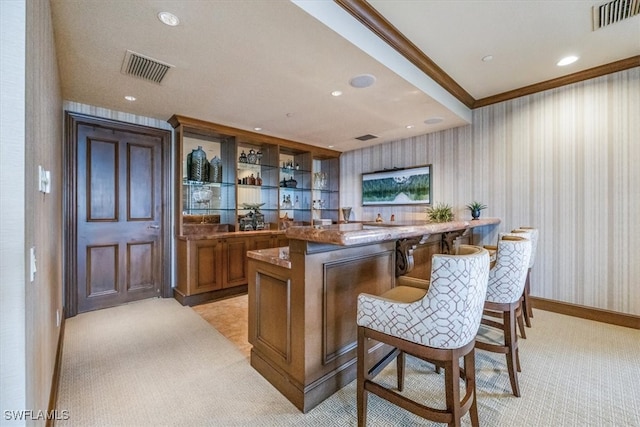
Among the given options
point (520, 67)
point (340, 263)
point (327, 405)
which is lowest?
point (327, 405)

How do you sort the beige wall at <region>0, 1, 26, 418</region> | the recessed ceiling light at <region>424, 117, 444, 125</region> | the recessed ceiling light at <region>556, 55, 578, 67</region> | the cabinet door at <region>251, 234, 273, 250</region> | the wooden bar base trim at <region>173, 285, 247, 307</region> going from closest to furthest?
the beige wall at <region>0, 1, 26, 418</region> → the recessed ceiling light at <region>556, 55, 578, 67</region> → the wooden bar base trim at <region>173, 285, 247, 307</region> → the recessed ceiling light at <region>424, 117, 444, 125</region> → the cabinet door at <region>251, 234, 273, 250</region>

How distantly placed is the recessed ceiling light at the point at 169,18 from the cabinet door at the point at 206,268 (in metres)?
2.54

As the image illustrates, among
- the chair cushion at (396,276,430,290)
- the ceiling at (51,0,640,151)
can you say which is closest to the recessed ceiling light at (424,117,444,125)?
the ceiling at (51,0,640,151)

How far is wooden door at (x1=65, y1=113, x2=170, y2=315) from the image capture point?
3.32 meters

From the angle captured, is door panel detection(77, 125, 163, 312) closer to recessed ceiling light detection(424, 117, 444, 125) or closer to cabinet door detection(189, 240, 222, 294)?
cabinet door detection(189, 240, 222, 294)

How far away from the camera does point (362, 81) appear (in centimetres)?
266

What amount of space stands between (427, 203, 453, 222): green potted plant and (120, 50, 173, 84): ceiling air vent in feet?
12.0

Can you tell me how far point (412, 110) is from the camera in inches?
135

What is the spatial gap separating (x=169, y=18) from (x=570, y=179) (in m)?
4.21

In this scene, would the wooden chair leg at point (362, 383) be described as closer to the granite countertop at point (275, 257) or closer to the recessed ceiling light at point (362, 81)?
the granite countertop at point (275, 257)

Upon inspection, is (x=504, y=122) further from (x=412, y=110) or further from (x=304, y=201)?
(x=304, y=201)

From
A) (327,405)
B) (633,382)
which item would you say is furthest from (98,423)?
(633,382)

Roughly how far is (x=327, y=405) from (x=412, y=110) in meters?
3.18

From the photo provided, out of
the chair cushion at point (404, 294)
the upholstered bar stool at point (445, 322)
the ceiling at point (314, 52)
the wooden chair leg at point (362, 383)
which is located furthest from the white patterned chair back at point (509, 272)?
the ceiling at point (314, 52)
